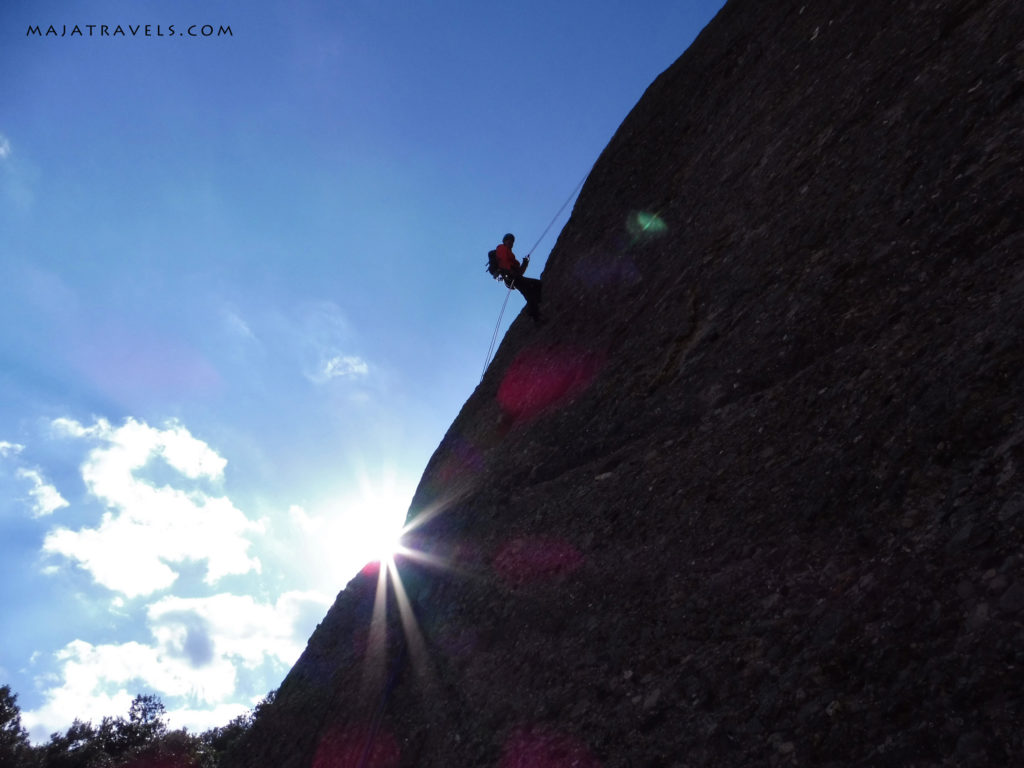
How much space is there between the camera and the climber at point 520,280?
38.3 feet

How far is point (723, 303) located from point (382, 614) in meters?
5.75

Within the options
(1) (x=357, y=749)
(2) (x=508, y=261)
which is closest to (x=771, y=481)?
(1) (x=357, y=749)

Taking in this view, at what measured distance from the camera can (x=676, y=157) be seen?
32.9 feet

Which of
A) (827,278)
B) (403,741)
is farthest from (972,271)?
(403,741)

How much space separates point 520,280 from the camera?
1180cm

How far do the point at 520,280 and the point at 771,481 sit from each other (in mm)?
7682

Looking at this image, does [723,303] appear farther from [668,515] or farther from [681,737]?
[681,737]

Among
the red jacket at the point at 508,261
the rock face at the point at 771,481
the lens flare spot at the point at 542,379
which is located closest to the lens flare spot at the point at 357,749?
the rock face at the point at 771,481

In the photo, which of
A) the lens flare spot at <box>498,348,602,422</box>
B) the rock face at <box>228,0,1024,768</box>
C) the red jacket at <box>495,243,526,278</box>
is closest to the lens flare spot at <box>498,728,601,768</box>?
the rock face at <box>228,0,1024,768</box>

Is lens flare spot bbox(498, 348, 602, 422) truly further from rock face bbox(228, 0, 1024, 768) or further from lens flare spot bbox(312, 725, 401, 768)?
lens flare spot bbox(312, 725, 401, 768)

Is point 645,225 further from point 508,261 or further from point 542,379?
point 508,261

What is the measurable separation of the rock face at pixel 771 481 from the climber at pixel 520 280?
6.40 ft

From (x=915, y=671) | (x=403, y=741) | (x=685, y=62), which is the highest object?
(x=685, y=62)

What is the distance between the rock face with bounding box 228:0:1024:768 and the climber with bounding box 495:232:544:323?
76.8 inches
